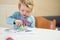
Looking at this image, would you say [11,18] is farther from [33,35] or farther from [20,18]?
[33,35]

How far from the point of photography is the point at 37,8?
31.7 inches

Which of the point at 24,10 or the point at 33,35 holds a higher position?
the point at 24,10

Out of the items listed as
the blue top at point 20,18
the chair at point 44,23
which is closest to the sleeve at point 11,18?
the blue top at point 20,18

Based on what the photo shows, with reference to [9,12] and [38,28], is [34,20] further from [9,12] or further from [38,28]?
[9,12]

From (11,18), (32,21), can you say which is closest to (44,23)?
(32,21)

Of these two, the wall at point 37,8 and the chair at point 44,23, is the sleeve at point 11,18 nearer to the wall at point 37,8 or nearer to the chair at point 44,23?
the wall at point 37,8

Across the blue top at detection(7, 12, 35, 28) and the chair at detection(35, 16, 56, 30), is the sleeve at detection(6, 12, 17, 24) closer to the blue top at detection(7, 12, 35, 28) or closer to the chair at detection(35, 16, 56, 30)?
the blue top at detection(7, 12, 35, 28)

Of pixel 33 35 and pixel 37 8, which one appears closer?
pixel 33 35

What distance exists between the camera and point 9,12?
737 millimetres

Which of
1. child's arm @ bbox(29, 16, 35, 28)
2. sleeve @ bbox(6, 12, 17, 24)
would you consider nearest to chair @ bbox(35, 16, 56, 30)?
child's arm @ bbox(29, 16, 35, 28)

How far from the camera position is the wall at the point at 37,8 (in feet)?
2.43

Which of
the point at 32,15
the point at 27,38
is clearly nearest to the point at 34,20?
the point at 32,15

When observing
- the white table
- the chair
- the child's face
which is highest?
the child's face

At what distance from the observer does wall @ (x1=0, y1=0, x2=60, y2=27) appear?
74 cm
